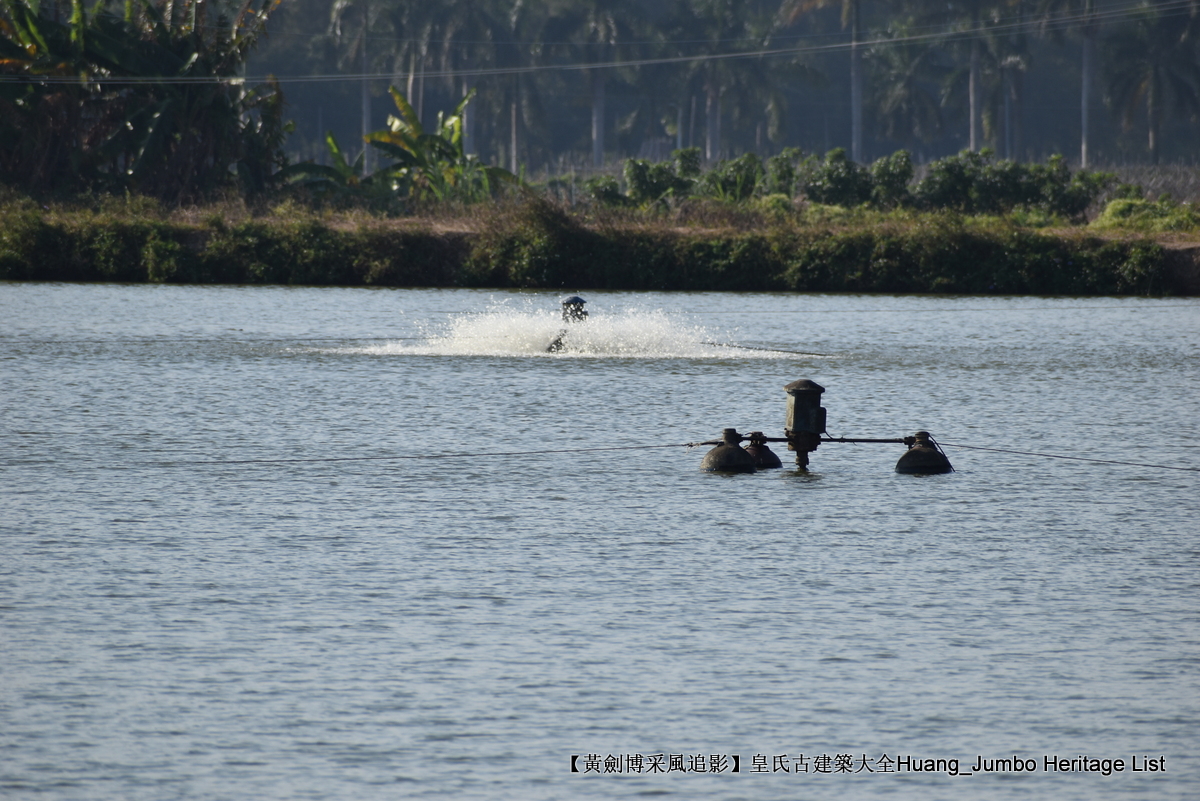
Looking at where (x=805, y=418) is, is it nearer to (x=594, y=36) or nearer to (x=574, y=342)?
(x=574, y=342)

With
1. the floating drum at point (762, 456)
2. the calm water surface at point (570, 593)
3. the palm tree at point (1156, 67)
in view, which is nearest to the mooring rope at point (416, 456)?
the calm water surface at point (570, 593)

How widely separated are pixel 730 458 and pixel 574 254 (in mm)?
33399

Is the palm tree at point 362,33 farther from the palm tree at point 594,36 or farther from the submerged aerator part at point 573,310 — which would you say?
the submerged aerator part at point 573,310

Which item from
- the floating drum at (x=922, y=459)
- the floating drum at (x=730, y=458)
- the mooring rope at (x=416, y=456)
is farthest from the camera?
the mooring rope at (x=416, y=456)

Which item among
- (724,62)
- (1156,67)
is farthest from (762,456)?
(1156,67)

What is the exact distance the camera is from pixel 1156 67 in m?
97.4

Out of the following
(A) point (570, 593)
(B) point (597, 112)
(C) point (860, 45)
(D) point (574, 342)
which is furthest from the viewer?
(B) point (597, 112)

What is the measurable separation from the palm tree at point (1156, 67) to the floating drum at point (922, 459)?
86034mm

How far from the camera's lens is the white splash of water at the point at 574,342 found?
29875mm

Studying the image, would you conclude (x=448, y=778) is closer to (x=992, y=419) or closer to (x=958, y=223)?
(x=992, y=419)

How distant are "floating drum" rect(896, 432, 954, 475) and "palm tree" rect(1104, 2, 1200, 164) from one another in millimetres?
86034

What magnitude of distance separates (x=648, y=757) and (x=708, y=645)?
1.99 metres

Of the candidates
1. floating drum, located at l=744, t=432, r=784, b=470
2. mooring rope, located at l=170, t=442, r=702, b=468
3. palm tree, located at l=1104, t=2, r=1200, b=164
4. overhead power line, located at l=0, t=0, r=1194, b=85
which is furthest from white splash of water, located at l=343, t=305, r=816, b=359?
palm tree, located at l=1104, t=2, r=1200, b=164

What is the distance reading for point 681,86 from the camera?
345 ft
